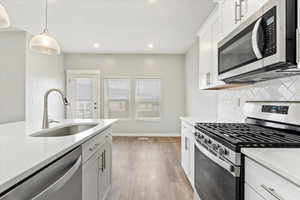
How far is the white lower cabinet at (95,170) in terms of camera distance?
1446mm

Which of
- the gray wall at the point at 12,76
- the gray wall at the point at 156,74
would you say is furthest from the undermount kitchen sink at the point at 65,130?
the gray wall at the point at 156,74

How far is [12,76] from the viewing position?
4.73 m

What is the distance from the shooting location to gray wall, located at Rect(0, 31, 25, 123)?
472 centimetres

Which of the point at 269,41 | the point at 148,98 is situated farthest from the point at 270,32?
the point at 148,98

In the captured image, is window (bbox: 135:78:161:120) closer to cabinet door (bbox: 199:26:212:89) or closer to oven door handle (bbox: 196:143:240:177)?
cabinet door (bbox: 199:26:212:89)

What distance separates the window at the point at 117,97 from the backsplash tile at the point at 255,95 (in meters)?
3.96

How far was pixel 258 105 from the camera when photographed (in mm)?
1937

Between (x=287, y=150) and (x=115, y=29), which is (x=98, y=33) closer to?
(x=115, y=29)

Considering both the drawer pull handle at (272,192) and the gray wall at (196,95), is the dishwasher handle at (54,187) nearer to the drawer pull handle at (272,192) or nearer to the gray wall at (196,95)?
the drawer pull handle at (272,192)

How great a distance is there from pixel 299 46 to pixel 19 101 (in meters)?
5.37

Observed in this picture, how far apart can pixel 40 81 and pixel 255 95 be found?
204 inches

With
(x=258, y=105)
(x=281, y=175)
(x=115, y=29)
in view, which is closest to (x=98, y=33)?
(x=115, y=29)

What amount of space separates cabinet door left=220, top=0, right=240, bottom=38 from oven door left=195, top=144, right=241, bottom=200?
1216 mm

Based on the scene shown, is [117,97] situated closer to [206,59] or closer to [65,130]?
[206,59]
